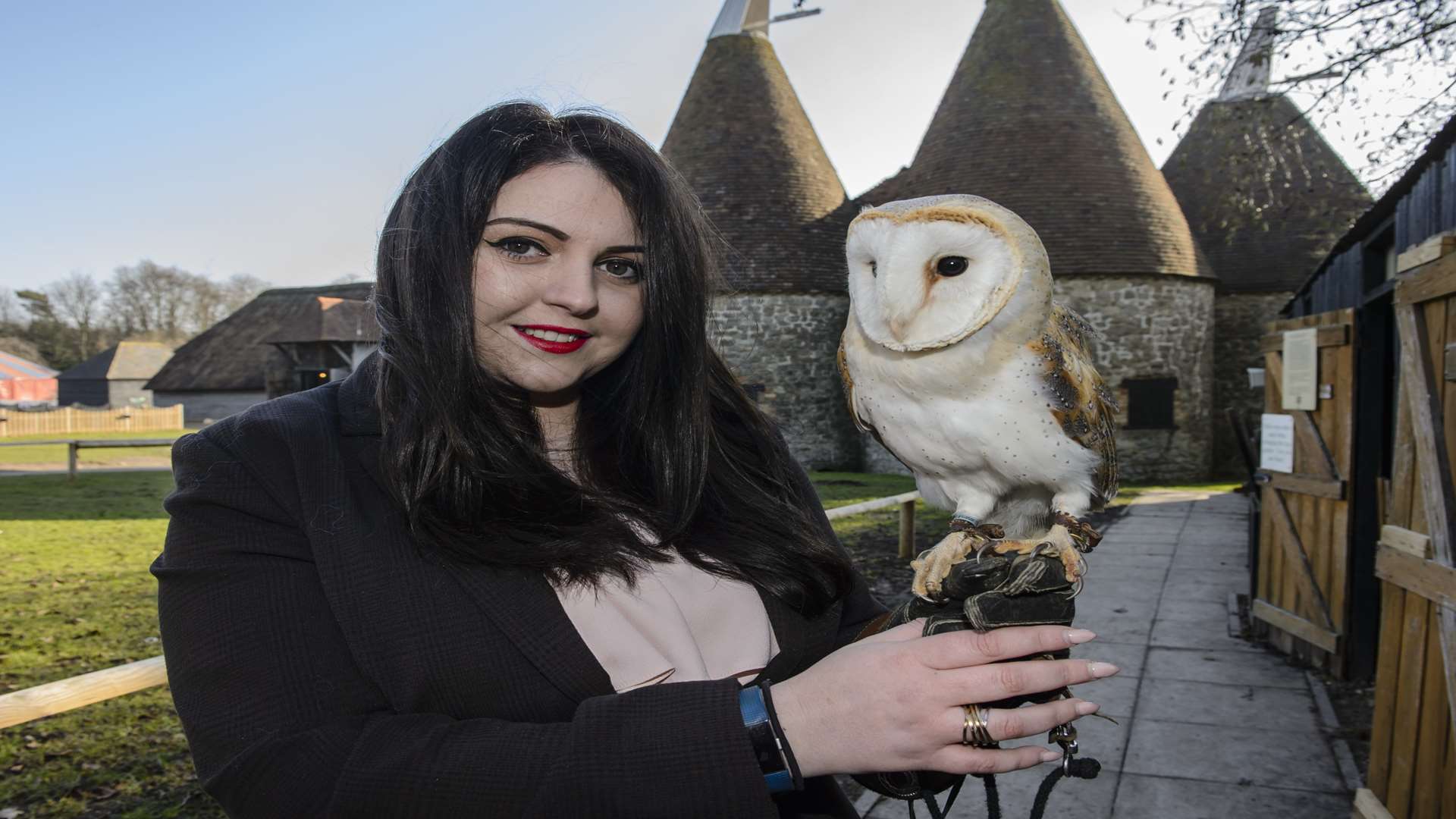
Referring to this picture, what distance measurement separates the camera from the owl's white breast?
128 cm

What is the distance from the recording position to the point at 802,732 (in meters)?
1.08

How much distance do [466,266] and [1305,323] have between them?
5277 mm

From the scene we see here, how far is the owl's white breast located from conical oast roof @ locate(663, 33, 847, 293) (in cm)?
1285

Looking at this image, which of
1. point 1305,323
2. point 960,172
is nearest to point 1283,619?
point 1305,323

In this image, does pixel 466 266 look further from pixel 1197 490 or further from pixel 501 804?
pixel 1197 490

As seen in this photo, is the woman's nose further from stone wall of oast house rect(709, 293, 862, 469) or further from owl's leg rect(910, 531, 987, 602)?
stone wall of oast house rect(709, 293, 862, 469)

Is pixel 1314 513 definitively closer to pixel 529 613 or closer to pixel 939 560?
pixel 939 560

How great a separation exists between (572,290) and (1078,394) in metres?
0.75

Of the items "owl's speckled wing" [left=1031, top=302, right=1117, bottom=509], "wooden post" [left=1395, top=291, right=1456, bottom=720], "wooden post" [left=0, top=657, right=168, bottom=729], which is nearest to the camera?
"owl's speckled wing" [left=1031, top=302, right=1117, bottom=509]

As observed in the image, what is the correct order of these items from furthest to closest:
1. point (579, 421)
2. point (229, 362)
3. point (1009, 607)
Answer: point (229, 362)
point (579, 421)
point (1009, 607)

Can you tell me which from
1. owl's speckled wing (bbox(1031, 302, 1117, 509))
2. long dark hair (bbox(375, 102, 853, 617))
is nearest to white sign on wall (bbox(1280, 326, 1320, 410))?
owl's speckled wing (bbox(1031, 302, 1117, 509))

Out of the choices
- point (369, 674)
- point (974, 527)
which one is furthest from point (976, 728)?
point (369, 674)

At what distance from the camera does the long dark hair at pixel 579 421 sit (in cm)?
133

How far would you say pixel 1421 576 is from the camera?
2.91m
